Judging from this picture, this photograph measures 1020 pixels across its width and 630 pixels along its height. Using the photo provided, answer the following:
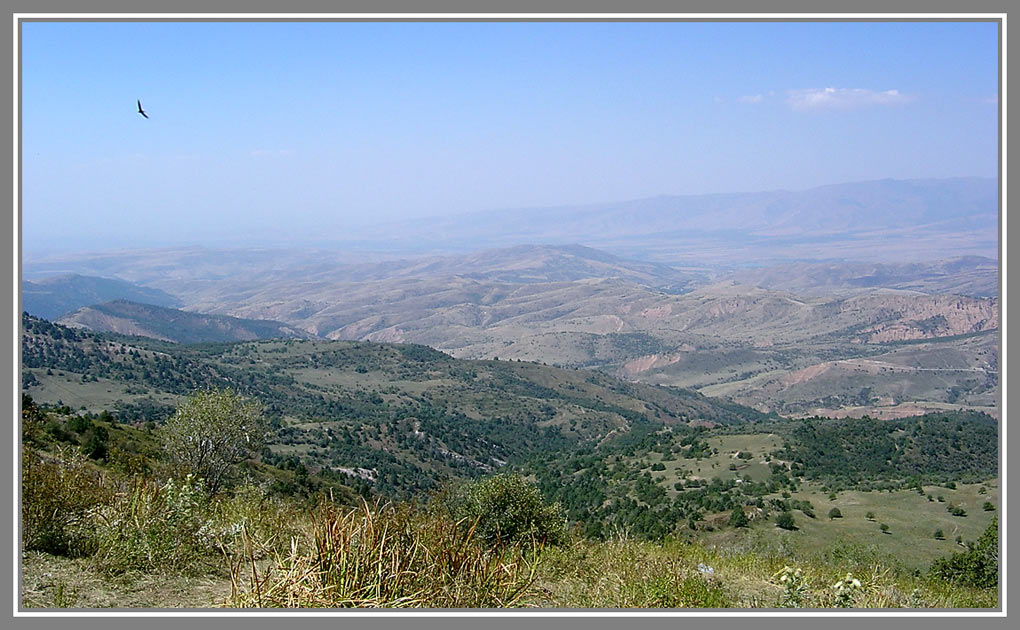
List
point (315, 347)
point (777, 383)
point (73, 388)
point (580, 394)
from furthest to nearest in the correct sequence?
point (777, 383), point (315, 347), point (580, 394), point (73, 388)

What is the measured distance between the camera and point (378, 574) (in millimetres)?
4797

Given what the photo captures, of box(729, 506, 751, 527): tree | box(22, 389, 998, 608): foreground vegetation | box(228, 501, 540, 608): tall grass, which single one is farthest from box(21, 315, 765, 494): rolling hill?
box(228, 501, 540, 608): tall grass

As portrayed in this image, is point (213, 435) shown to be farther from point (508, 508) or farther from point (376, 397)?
point (376, 397)

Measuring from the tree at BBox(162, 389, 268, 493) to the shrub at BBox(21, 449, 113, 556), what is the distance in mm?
10660

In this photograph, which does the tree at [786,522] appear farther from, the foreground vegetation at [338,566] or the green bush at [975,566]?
the foreground vegetation at [338,566]

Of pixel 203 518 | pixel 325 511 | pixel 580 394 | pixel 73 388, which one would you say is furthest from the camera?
pixel 580 394

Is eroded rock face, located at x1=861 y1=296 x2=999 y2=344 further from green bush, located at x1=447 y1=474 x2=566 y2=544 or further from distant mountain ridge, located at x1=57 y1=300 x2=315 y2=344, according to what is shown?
green bush, located at x1=447 y1=474 x2=566 y2=544

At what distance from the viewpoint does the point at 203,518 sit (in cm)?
715

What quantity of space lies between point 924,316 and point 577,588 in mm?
198783

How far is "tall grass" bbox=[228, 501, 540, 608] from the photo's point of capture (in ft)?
15.5

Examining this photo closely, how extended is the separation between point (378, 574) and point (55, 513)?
371 centimetres

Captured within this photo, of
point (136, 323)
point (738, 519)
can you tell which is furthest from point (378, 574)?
point (136, 323)
